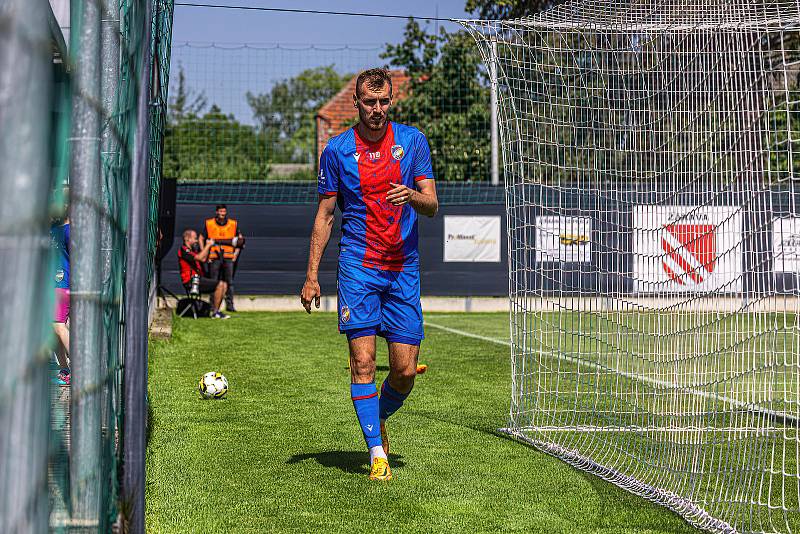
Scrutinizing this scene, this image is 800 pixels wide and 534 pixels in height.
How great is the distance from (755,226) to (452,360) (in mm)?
6133

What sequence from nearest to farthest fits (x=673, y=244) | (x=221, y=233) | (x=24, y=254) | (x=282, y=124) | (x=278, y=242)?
(x=24, y=254)
(x=673, y=244)
(x=221, y=233)
(x=278, y=242)
(x=282, y=124)

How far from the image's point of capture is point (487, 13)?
23.2 metres

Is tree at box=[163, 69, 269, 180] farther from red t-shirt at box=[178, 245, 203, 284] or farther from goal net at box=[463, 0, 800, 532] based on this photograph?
goal net at box=[463, 0, 800, 532]

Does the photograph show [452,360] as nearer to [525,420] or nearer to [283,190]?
[525,420]

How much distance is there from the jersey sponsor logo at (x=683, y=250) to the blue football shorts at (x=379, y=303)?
2.10 meters

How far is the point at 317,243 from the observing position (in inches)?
218

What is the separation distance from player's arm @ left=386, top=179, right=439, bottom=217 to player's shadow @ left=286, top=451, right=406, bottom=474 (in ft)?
4.75

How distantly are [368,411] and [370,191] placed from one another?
3.84 feet

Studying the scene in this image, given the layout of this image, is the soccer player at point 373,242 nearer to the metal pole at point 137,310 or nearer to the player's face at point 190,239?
the metal pole at point 137,310

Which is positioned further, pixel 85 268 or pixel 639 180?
pixel 639 180

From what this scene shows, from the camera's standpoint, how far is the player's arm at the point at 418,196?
4.95 m

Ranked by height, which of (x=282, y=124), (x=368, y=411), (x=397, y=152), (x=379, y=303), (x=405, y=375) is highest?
(x=282, y=124)

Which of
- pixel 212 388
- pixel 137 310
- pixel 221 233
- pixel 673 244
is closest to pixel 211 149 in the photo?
pixel 221 233

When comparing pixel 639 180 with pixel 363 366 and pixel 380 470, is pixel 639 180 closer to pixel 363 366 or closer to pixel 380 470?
pixel 363 366
